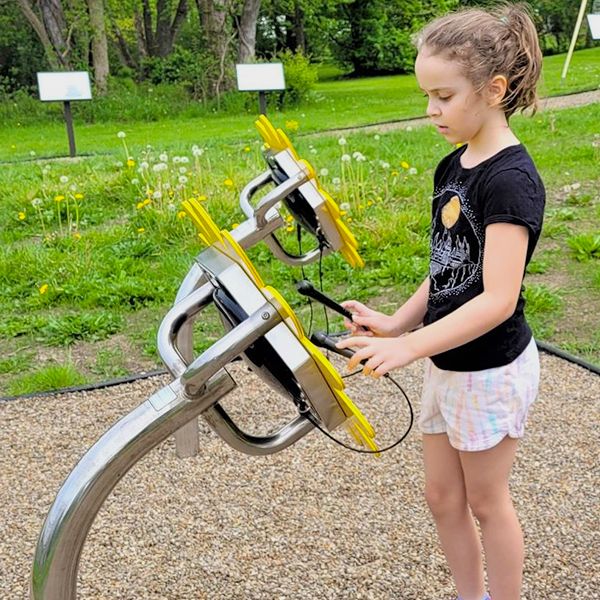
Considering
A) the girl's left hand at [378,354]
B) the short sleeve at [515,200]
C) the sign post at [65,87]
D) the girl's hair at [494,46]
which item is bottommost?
the sign post at [65,87]

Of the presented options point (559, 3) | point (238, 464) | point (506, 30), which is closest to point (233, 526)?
point (238, 464)

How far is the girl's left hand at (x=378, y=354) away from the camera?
4.65 feet

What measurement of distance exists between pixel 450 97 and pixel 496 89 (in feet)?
0.28

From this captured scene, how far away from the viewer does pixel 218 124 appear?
13.2 meters

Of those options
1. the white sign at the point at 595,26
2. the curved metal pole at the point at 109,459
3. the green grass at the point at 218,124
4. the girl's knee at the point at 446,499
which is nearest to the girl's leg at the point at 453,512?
the girl's knee at the point at 446,499

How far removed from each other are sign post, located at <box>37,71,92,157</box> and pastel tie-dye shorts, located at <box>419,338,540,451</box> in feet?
29.2

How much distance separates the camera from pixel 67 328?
171 inches

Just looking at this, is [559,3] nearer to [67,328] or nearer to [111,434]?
[67,328]

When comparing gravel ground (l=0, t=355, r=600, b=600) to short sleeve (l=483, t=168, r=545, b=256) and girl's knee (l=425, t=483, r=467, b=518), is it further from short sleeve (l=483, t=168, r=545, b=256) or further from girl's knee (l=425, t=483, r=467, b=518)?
short sleeve (l=483, t=168, r=545, b=256)

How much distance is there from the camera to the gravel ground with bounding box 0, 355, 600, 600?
7.64ft

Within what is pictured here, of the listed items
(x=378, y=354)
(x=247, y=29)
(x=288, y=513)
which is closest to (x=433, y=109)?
(x=378, y=354)

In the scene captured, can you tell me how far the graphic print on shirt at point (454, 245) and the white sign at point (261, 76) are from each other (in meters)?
7.67

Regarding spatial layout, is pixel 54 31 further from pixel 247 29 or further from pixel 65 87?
pixel 65 87

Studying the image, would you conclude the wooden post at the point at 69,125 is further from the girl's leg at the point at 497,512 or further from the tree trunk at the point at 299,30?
the tree trunk at the point at 299,30
